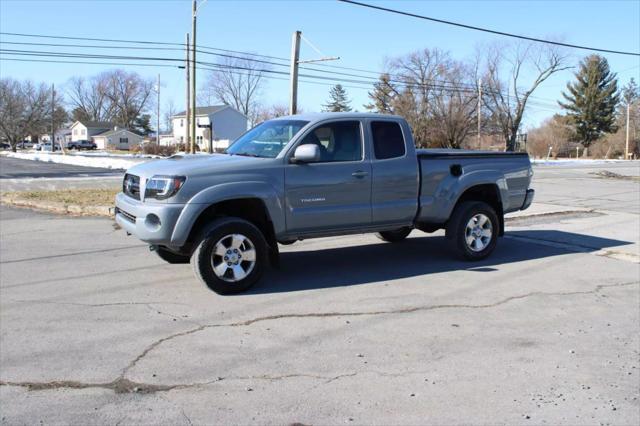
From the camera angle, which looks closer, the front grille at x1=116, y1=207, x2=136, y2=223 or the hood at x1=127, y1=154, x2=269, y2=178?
the hood at x1=127, y1=154, x2=269, y2=178

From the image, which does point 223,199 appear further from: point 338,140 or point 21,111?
point 21,111

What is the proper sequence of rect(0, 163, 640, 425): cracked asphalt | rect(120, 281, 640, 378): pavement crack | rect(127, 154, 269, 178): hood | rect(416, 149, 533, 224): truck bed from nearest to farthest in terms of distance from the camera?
rect(0, 163, 640, 425): cracked asphalt
rect(120, 281, 640, 378): pavement crack
rect(127, 154, 269, 178): hood
rect(416, 149, 533, 224): truck bed

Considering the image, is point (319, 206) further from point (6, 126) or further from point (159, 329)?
point (6, 126)

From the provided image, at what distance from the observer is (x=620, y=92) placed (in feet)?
297

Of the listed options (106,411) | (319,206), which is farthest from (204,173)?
(106,411)

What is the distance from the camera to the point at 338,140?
6895mm

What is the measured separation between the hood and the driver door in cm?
52

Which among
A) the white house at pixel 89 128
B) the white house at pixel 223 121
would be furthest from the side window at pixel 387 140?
the white house at pixel 89 128

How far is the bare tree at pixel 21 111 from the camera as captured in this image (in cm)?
9862

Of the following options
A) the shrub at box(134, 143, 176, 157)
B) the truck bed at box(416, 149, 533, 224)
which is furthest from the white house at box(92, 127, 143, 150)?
the truck bed at box(416, 149, 533, 224)

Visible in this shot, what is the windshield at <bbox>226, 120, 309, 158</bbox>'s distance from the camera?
6.71m

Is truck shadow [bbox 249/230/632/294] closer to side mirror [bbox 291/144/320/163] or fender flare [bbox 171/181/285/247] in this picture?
fender flare [bbox 171/181/285/247]

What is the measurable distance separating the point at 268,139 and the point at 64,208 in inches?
300

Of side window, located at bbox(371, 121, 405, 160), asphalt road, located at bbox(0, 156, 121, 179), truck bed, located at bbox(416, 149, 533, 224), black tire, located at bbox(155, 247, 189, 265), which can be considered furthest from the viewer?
asphalt road, located at bbox(0, 156, 121, 179)
